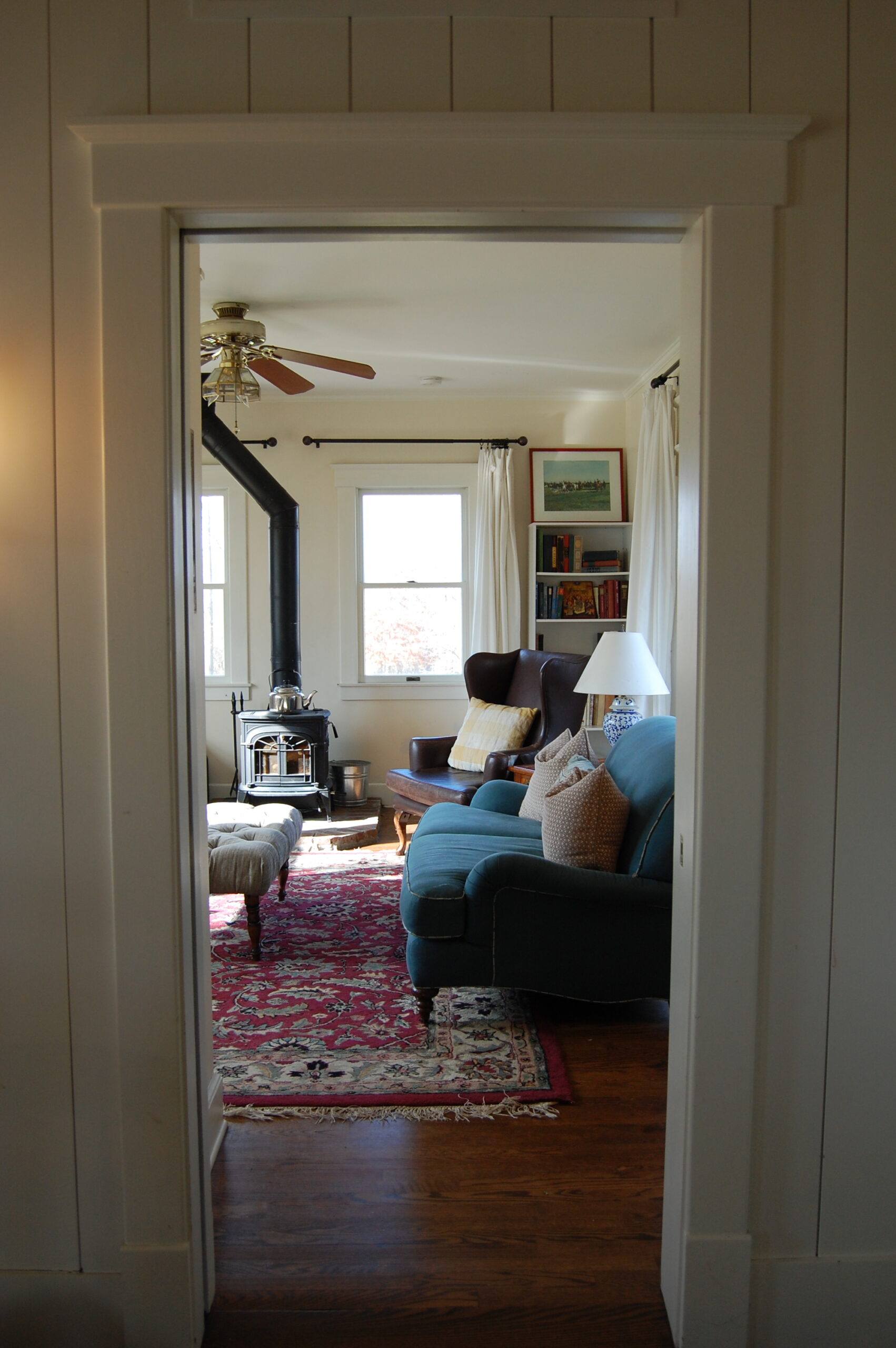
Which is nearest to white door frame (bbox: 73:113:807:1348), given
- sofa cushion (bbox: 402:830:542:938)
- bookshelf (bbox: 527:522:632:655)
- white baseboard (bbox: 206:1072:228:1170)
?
white baseboard (bbox: 206:1072:228:1170)

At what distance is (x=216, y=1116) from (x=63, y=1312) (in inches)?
25.5

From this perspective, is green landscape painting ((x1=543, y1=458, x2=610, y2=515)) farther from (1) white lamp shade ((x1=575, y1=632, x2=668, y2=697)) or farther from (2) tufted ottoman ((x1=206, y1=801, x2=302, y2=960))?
(2) tufted ottoman ((x1=206, y1=801, x2=302, y2=960))

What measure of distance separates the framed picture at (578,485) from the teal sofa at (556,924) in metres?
3.51

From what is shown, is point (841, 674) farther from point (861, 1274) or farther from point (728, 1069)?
point (861, 1274)

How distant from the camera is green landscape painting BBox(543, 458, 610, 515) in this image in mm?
5996

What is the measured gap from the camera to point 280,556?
18.3 feet

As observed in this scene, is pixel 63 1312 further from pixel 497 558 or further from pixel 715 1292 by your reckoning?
pixel 497 558

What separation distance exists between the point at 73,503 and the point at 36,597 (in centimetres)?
18

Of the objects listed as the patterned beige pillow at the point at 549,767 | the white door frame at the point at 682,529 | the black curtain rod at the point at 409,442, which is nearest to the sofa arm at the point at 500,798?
the patterned beige pillow at the point at 549,767

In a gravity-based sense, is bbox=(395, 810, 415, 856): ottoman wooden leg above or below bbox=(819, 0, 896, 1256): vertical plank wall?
below

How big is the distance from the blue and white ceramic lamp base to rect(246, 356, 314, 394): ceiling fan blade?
212 cm

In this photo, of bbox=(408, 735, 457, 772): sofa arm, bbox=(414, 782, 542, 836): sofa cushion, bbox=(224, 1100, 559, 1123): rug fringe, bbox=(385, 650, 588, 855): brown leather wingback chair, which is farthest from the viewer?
bbox=(408, 735, 457, 772): sofa arm

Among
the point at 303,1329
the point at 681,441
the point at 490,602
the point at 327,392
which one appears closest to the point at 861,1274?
the point at 303,1329

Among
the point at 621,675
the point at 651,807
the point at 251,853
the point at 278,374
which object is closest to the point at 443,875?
the point at 651,807
